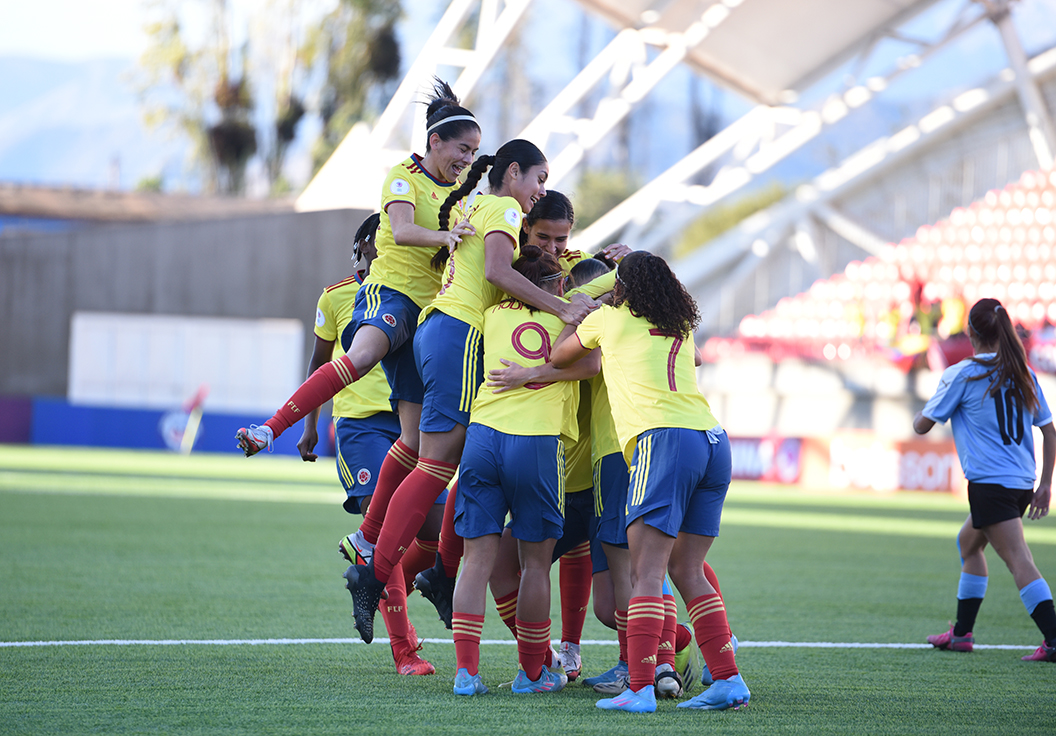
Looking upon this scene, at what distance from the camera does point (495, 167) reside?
17.5ft

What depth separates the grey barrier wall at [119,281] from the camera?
31.6 metres

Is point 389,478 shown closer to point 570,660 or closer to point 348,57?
point 570,660

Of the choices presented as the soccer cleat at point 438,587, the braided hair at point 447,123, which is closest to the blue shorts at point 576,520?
the soccer cleat at point 438,587

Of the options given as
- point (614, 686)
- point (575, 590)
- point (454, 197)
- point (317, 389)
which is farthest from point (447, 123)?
point (614, 686)

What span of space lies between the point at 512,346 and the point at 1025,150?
29934 millimetres

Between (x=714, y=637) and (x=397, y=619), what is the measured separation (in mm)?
1581

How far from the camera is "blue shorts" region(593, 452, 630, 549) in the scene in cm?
501

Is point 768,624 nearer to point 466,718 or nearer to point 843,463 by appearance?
point 466,718

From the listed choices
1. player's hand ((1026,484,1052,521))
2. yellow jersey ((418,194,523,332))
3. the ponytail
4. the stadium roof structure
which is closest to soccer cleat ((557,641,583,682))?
yellow jersey ((418,194,523,332))

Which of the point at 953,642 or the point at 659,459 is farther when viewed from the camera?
the point at 953,642

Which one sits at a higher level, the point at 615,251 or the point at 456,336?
the point at 615,251

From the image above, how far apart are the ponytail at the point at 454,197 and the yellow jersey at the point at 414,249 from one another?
83 millimetres

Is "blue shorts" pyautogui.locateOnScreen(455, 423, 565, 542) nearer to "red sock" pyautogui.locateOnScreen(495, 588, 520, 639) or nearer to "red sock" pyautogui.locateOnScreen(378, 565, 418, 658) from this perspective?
"red sock" pyautogui.locateOnScreen(495, 588, 520, 639)

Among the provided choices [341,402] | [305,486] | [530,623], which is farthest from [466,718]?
[305,486]
